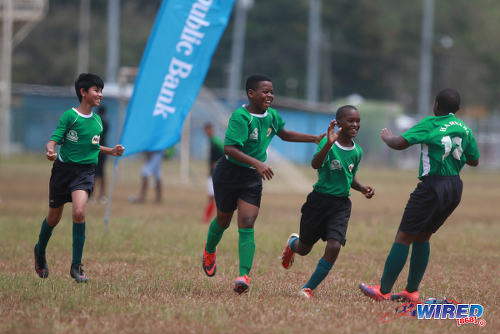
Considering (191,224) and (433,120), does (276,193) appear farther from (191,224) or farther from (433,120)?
(433,120)

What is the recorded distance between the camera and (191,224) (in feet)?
44.9

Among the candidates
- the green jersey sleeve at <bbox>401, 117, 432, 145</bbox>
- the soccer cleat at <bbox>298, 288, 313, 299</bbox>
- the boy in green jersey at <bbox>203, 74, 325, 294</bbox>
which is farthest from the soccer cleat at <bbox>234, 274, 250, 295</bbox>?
the green jersey sleeve at <bbox>401, 117, 432, 145</bbox>

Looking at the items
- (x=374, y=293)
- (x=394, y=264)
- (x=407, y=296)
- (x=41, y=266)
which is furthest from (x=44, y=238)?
(x=407, y=296)

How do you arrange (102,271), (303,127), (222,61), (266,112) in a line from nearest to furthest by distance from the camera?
(266,112) → (102,271) → (303,127) → (222,61)

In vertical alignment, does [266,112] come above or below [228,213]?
above

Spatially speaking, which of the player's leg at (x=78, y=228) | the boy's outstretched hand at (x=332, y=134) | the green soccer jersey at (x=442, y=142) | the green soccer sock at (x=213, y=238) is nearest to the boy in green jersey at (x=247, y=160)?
the green soccer sock at (x=213, y=238)

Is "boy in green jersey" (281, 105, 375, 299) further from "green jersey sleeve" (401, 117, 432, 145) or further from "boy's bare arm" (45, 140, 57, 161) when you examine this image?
"boy's bare arm" (45, 140, 57, 161)

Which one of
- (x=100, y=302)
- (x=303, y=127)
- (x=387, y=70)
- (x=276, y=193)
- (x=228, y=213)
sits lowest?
(x=100, y=302)

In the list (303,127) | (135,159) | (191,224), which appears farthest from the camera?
(303,127)

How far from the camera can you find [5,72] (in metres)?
40.8

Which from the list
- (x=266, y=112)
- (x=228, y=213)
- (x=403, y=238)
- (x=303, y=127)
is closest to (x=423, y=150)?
(x=403, y=238)

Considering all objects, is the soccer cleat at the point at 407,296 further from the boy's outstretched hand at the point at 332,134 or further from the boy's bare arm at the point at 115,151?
the boy's bare arm at the point at 115,151

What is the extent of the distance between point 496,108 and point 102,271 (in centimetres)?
6927

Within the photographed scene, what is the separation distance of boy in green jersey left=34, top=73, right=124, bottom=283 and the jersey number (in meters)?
3.31
